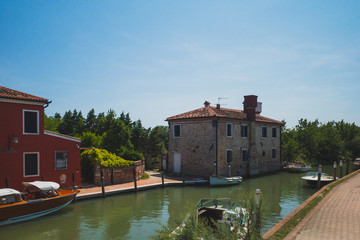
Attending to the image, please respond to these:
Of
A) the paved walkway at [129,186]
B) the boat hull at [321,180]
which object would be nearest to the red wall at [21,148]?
the paved walkway at [129,186]

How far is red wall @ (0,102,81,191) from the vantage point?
48.0 feet

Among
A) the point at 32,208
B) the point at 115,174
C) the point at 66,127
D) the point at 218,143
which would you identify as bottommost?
the point at 32,208

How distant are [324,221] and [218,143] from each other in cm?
1399

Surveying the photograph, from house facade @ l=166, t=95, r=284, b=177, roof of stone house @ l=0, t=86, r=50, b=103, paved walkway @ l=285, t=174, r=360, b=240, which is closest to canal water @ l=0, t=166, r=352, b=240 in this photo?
paved walkway @ l=285, t=174, r=360, b=240

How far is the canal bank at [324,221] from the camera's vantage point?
320 inches

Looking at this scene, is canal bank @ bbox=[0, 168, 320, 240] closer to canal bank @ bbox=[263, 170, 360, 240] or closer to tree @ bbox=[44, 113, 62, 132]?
canal bank @ bbox=[263, 170, 360, 240]

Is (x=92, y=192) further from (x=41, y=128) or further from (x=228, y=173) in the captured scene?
(x=228, y=173)

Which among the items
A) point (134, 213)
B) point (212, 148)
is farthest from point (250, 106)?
point (134, 213)

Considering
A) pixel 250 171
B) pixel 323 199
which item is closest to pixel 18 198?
pixel 323 199

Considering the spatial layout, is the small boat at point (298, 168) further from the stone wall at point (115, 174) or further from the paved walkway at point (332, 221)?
the stone wall at point (115, 174)

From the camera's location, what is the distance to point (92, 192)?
16719 millimetres

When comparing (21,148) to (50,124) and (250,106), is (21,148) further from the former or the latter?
(50,124)

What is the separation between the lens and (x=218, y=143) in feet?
76.7

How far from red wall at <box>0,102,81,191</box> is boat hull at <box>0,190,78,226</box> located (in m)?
2.91
